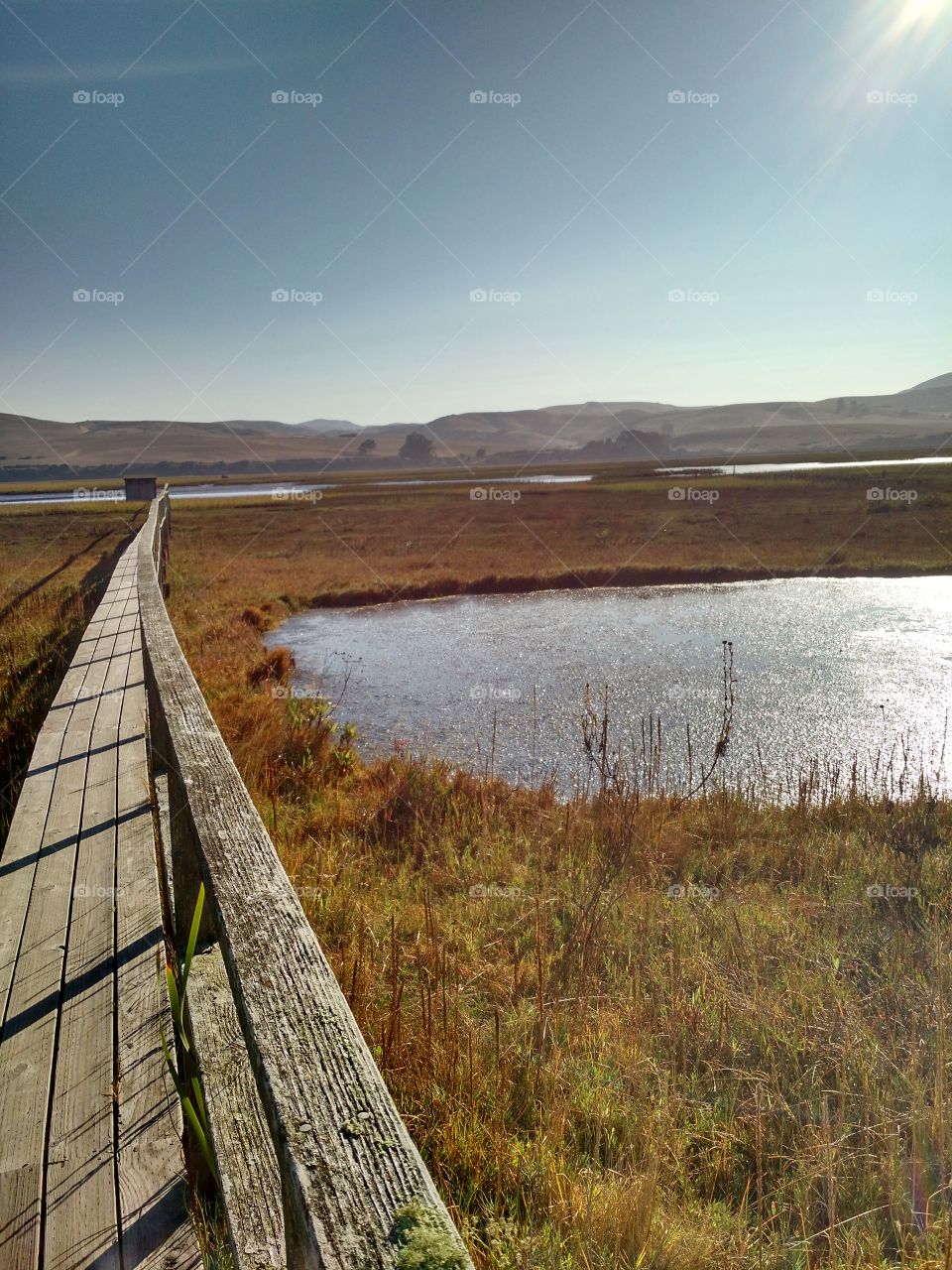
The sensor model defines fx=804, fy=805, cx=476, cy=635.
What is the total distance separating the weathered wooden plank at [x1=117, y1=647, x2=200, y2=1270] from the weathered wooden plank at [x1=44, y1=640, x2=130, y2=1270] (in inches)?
1.4

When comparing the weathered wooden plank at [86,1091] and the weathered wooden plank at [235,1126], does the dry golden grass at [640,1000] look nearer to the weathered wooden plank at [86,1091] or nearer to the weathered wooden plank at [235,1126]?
the weathered wooden plank at [235,1126]

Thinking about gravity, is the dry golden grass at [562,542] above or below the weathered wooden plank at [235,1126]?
above

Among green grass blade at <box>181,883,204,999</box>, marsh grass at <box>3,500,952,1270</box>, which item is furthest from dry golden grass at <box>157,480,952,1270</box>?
green grass blade at <box>181,883,204,999</box>

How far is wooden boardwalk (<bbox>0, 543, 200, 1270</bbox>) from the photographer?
1.90m

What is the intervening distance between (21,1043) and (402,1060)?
1.27 m

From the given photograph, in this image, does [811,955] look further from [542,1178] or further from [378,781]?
[378,781]

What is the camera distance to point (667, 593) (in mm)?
19031

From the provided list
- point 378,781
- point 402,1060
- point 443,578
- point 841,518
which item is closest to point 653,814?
point 378,781

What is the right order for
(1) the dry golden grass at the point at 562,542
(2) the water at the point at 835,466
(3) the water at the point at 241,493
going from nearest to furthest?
(1) the dry golden grass at the point at 562,542, (3) the water at the point at 241,493, (2) the water at the point at 835,466

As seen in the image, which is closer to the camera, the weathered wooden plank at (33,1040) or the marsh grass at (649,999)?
the weathered wooden plank at (33,1040)

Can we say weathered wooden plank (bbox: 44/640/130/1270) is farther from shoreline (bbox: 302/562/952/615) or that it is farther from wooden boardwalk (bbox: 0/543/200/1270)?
shoreline (bbox: 302/562/952/615)

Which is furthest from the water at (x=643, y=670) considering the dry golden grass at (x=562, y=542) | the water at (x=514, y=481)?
the water at (x=514, y=481)

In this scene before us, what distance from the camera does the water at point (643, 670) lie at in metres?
9.08

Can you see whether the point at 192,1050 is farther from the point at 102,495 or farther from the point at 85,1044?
the point at 102,495
